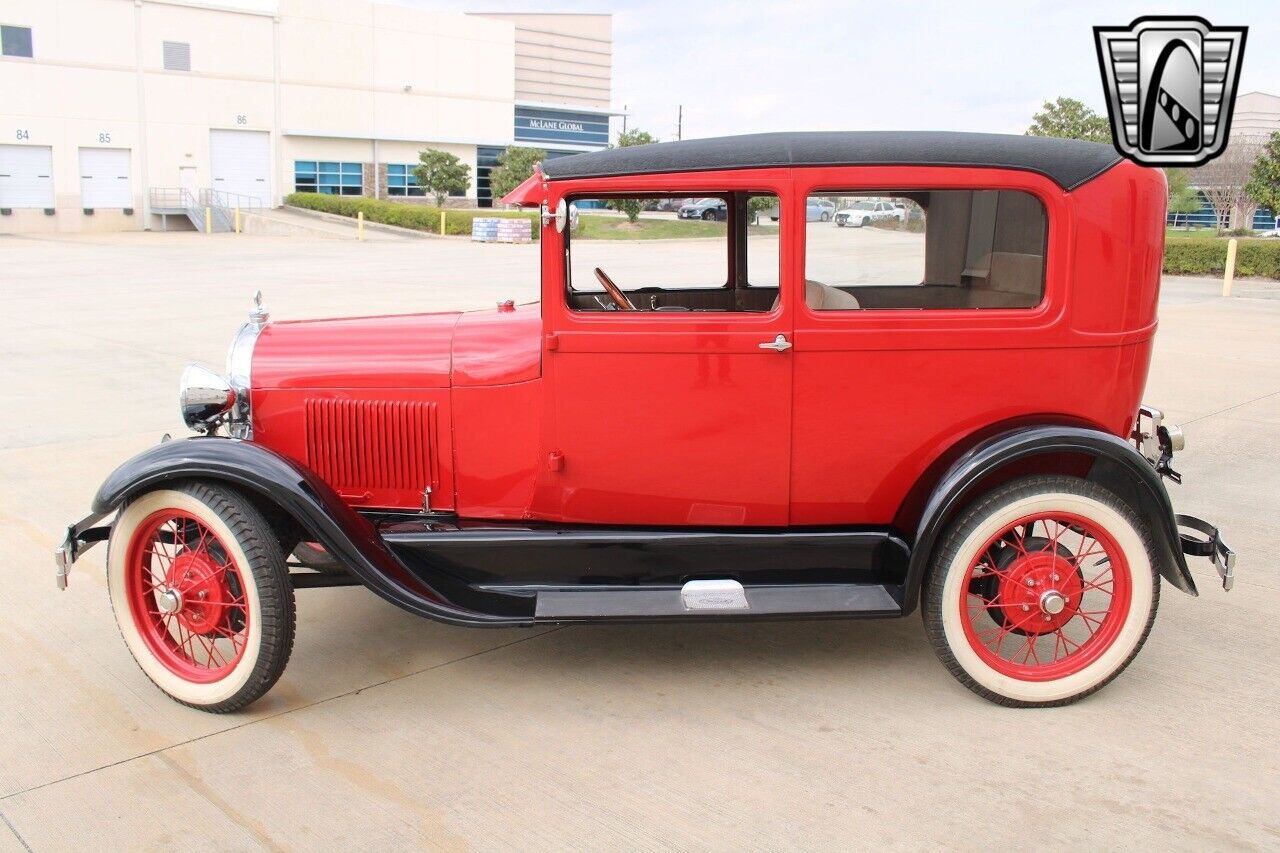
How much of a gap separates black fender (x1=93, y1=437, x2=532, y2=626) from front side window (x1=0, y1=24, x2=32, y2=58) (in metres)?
39.9

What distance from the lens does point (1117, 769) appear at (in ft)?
10.6

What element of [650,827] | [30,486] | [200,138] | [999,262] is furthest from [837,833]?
[200,138]

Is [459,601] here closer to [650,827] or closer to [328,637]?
[328,637]

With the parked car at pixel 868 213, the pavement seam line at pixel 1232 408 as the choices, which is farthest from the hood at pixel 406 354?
the pavement seam line at pixel 1232 408

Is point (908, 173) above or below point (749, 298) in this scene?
above

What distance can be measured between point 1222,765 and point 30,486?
5.99 m

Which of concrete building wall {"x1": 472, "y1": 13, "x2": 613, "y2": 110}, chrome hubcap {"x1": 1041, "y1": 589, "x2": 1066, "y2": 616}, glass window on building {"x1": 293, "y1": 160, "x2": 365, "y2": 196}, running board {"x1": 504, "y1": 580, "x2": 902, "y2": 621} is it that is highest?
concrete building wall {"x1": 472, "y1": 13, "x2": 613, "y2": 110}

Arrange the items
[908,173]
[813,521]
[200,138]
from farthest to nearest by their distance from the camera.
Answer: [200,138]
[813,521]
[908,173]

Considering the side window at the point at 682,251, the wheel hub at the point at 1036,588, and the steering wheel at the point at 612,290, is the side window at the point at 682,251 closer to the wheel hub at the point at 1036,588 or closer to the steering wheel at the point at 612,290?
the steering wheel at the point at 612,290

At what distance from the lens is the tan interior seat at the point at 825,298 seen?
3.65 metres

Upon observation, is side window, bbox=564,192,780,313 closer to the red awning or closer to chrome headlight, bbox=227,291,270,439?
the red awning

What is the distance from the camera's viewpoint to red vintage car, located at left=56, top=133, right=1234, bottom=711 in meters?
3.55

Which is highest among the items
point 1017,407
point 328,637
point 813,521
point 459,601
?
point 1017,407

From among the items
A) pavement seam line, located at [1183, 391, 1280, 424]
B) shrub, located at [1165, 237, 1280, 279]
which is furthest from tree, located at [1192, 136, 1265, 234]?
pavement seam line, located at [1183, 391, 1280, 424]
